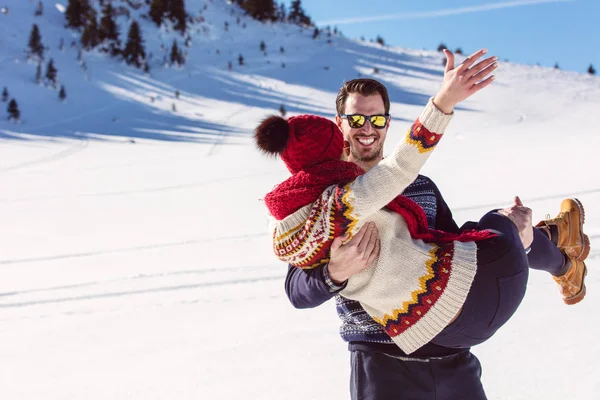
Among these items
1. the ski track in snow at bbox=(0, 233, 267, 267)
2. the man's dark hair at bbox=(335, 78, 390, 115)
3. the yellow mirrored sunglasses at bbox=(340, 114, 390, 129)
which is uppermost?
the man's dark hair at bbox=(335, 78, 390, 115)

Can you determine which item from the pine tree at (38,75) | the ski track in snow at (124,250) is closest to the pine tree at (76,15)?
the pine tree at (38,75)

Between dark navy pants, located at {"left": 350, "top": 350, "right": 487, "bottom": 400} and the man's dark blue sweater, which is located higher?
the man's dark blue sweater

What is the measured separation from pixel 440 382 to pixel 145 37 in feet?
113

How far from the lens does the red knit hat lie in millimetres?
1393

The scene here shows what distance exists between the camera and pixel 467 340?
4.79 feet

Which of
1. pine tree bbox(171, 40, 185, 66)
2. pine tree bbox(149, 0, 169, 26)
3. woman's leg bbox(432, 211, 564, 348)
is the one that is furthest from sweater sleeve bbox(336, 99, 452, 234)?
pine tree bbox(149, 0, 169, 26)

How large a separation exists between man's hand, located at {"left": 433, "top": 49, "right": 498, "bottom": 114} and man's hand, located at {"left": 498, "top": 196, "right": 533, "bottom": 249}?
54 centimetres

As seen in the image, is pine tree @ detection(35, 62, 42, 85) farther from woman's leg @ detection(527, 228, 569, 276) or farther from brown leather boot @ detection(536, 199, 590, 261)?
woman's leg @ detection(527, 228, 569, 276)

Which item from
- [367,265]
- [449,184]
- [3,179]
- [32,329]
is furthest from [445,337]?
[3,179]

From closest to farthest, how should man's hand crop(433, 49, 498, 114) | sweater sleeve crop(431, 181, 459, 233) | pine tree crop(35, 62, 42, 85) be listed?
1. man's hand crop(433, 49, 498, 114)
2. sweater sleeve crop(431, 181, 459, 233)
3. pine tree crop(35, 62, 42, 85)

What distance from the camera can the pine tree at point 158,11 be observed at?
3459cm

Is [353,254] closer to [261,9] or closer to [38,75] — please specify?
[38,75]

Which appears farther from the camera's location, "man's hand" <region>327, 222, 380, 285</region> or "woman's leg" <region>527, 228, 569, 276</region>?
"woman's leg" <region>527, 228, 569, 276</region>

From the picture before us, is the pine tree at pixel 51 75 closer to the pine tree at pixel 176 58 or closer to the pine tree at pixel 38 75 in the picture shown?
the pine tree at pixel 38 75
